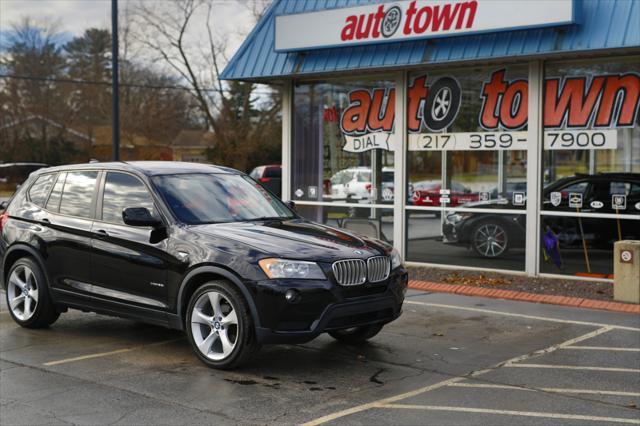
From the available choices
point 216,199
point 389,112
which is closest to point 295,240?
point 216,199

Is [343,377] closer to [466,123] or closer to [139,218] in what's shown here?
[139,218]

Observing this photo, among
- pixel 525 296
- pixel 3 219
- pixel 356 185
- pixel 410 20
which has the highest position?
pixel 410 20

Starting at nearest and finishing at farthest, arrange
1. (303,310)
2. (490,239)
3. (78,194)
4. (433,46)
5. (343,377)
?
(303,310) < (343,377) < (78,194) < (433,46) < (490,239)

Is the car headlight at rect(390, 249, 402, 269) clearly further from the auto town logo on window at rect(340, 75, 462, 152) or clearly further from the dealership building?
the auto town logo on window at rect(340, 75, 462, 152)

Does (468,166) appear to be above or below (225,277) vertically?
above

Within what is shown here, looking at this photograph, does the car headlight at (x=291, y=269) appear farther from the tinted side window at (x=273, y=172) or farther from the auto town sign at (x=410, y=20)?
the tinted side window at (x=273, y=172)

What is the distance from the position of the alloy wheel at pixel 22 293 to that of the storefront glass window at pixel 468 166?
267 inches

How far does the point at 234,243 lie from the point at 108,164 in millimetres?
2092

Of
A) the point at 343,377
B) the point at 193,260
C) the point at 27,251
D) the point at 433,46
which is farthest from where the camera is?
the point at 433,46

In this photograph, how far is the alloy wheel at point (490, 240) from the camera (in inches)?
499

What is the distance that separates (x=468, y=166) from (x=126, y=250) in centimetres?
677

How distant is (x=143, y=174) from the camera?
7.78m

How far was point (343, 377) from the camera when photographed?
22.0ft

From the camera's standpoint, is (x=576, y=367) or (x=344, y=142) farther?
(x=344, y=142)
